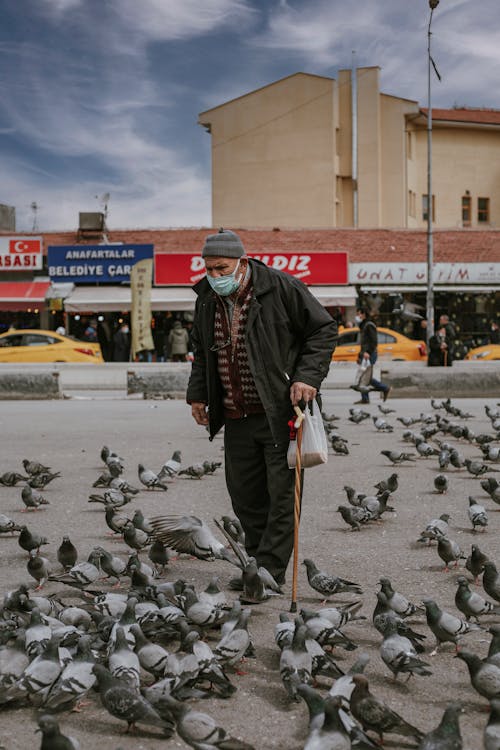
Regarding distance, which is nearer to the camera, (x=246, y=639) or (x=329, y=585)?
(x=246, y=639)

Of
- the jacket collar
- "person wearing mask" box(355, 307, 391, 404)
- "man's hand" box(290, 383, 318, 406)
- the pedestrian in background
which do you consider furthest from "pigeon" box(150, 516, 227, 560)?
the pedestrian in background

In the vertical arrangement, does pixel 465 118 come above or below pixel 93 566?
above

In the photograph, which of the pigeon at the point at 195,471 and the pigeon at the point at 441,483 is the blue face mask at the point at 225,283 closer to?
the pigeon at the point at 441,483

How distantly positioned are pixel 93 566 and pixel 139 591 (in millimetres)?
482

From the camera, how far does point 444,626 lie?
12.9 ft

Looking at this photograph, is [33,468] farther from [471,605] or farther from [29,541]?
[471,605]

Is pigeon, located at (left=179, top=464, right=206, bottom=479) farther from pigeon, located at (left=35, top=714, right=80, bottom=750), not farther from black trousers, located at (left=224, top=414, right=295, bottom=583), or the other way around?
pigeon, located at (left=35, top=714, right=80, bottom=750)

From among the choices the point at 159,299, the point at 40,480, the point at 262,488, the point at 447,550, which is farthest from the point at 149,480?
the point at 159,299

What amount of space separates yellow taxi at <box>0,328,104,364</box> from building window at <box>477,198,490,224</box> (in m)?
25.5

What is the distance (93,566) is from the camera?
480 centimetres

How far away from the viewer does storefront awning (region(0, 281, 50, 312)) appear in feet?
105

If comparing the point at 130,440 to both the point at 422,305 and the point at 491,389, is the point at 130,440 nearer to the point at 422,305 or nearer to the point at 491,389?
the point at 491,389

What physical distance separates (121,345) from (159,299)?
2.20 metres

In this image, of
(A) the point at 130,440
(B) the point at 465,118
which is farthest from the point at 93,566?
(B) the point at 465,118
